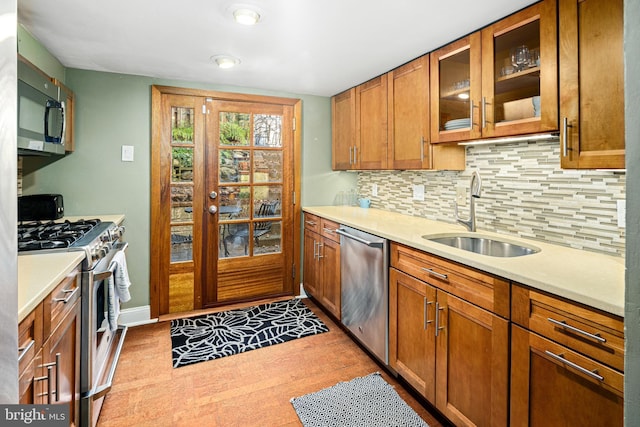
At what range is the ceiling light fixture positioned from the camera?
5.96 feet

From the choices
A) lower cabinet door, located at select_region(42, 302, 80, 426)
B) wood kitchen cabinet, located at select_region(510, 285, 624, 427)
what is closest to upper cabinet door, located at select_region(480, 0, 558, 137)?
wood kitchen cabinet, located at select_region(510, 285, 624, 427)

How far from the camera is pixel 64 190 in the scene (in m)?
2.76

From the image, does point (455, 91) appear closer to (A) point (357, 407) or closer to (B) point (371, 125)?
(B) point (371, 125)

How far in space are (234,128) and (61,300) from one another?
7.41ft

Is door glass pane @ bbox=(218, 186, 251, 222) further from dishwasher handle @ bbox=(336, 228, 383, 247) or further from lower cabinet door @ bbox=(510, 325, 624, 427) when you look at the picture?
lower cabinet door @ bbox=(510, 325, 624, 427)

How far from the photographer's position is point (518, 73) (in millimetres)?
1798

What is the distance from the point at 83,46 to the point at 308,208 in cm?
218

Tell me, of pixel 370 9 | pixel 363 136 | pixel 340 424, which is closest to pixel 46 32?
pixel 370 9

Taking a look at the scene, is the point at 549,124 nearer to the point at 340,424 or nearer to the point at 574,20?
the point at 574,20

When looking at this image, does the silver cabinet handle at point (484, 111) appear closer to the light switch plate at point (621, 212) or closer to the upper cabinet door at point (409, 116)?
the upper cabinet door at point (409, 116)

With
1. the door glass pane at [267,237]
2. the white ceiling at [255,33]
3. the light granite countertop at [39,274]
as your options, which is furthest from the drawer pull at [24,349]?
the door glass pane at [267,237]

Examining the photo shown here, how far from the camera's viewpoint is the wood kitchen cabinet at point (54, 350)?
106cm

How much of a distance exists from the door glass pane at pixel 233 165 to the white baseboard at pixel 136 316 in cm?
132

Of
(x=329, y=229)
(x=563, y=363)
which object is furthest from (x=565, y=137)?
(x=329, y=229)
